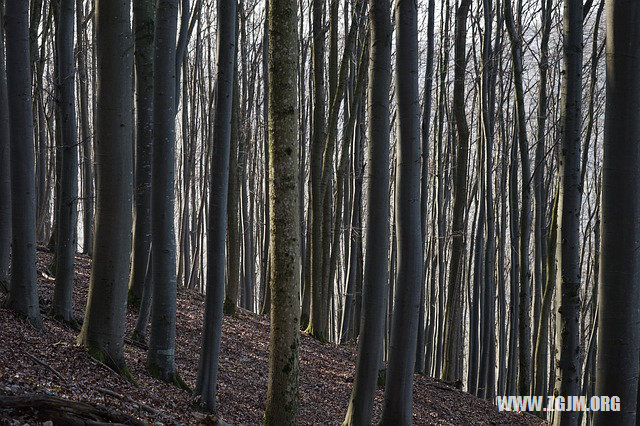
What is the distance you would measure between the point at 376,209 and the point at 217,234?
6.02ft

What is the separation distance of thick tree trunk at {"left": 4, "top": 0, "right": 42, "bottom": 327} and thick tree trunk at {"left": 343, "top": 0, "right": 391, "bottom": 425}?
13.0ft

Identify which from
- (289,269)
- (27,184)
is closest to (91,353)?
(27,184)

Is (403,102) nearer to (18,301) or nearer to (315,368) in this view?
(18,301)

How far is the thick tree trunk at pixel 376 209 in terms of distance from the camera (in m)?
7.35

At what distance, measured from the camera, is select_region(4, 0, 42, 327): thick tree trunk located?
25.6 feet

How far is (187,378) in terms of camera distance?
8742 mm

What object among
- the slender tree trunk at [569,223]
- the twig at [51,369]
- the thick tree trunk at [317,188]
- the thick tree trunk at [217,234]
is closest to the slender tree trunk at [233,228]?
the thick tree trunk at [317,188]

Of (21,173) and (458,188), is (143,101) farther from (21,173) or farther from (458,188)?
(458,188)

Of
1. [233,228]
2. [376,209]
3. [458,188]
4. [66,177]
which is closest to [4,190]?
[66,177]

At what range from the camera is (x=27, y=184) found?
26.0 feet

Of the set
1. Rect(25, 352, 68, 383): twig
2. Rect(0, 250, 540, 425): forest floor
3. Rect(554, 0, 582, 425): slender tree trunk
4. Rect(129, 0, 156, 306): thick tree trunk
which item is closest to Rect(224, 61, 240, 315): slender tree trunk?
Rect(0, 250, 540, 425): forest floor

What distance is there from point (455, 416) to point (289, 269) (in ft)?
23.5

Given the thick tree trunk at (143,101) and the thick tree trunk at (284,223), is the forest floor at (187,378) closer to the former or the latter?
the thick tree trunk at (284,223)

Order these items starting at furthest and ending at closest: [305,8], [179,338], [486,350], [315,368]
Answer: [305,8] < [486,350] < [315,368] < [179,338]
